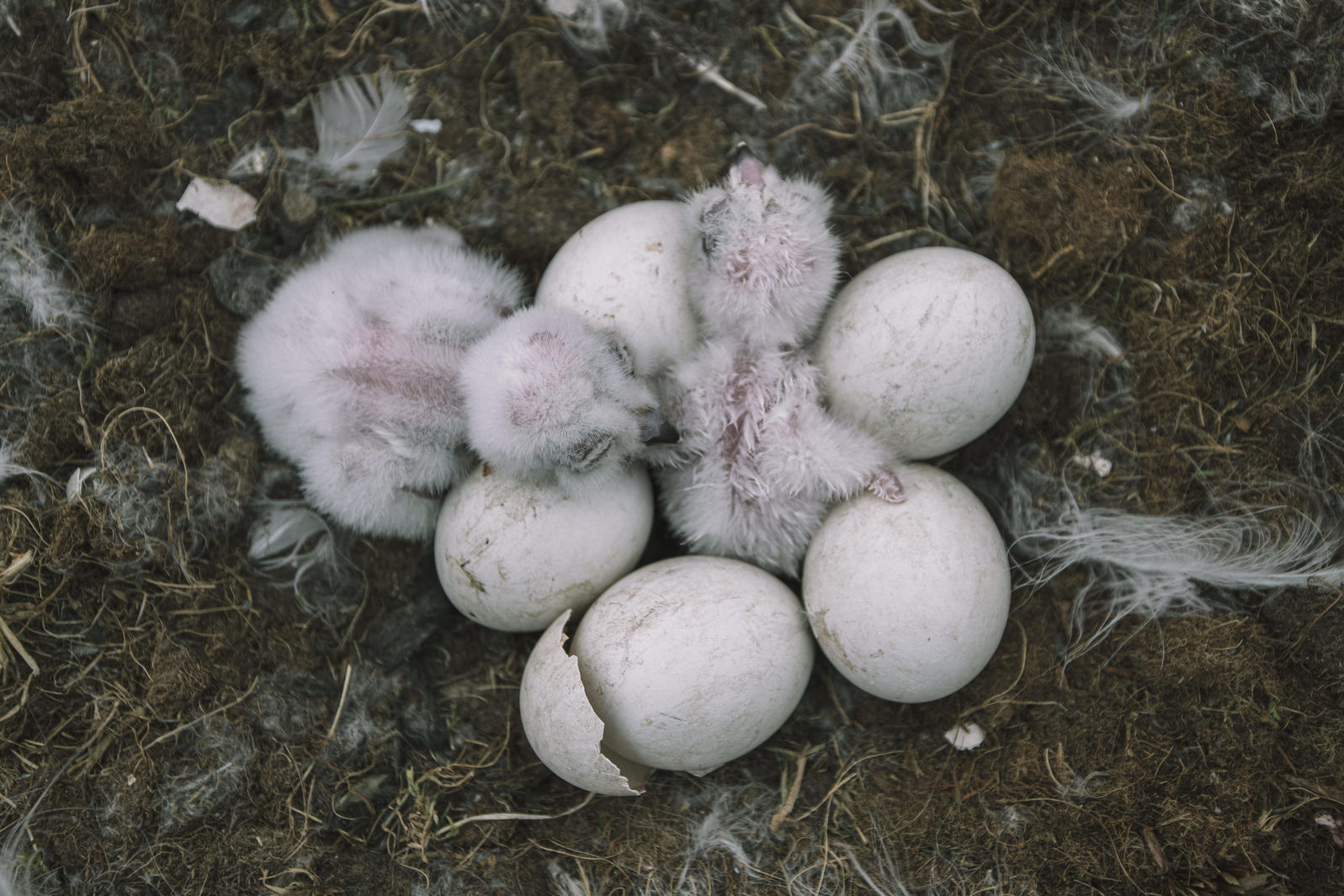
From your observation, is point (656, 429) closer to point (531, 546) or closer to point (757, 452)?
Result: point (757, 452)

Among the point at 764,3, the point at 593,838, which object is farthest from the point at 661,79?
the point at 593,838

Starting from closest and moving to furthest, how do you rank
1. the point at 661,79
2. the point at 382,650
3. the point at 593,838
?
the point at 593,838 < the point at 382,650 < the point at 661,79

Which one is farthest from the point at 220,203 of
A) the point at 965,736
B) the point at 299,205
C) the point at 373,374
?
the point at 965,736

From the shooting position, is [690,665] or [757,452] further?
[757,452]

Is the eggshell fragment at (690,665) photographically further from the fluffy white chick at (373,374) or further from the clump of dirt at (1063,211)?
the clump of dirt at (1063,211)

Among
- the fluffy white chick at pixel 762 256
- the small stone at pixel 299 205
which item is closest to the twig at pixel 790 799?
the fluffy white chick at pixel 762 256

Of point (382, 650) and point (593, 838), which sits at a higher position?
point (382, 650)

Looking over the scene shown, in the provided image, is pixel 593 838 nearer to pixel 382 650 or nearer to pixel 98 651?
pixel 382 650
